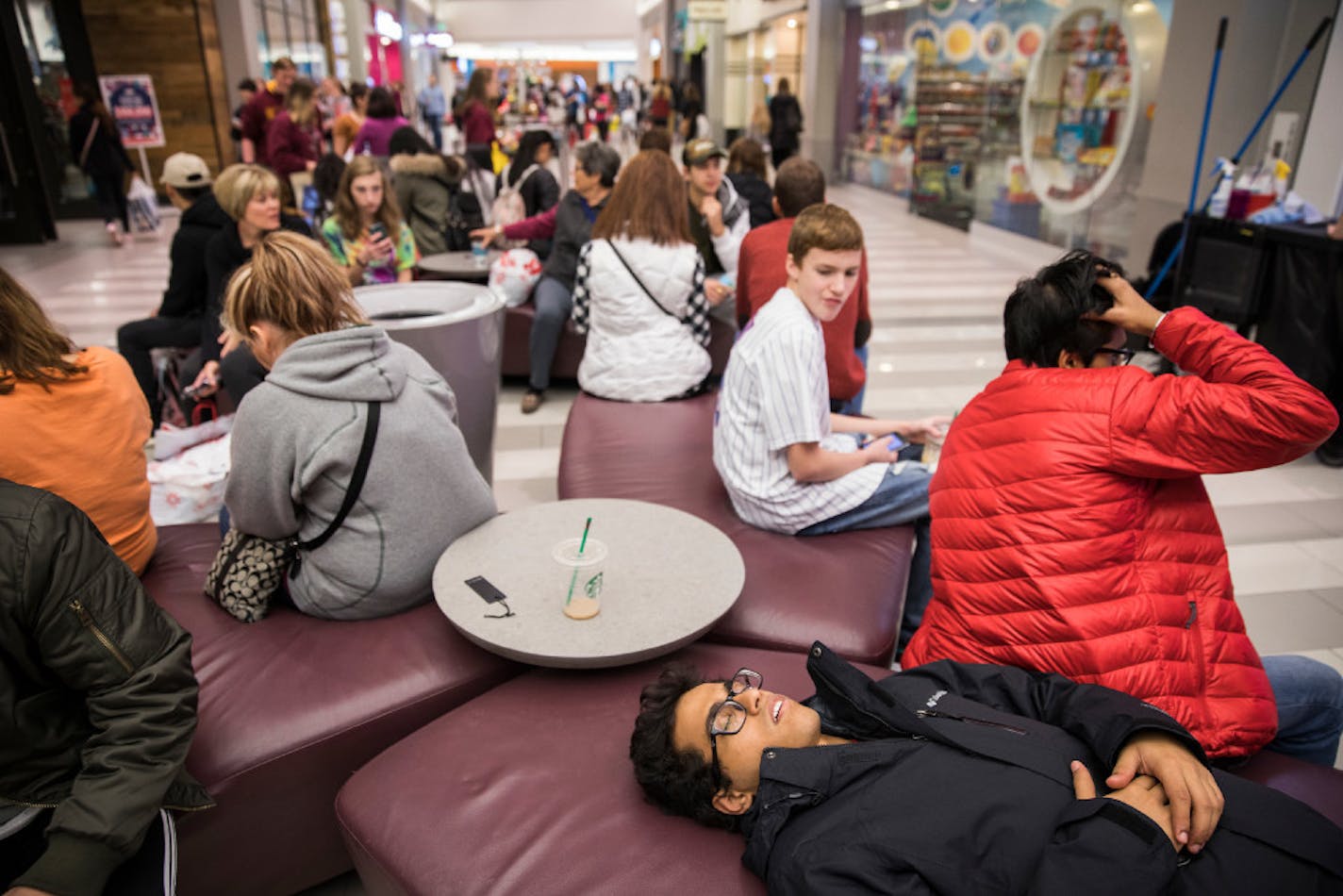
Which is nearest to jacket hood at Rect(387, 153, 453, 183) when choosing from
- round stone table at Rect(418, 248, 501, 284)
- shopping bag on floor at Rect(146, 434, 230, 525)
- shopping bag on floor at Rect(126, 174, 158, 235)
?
round stone table at Rect(418, 248, 501, 284)

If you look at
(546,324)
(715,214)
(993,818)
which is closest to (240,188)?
(546,324)

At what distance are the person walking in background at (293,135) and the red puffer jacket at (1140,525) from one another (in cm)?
808

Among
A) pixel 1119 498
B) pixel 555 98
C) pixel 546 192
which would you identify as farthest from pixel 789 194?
pixel 555 98

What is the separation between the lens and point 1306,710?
1.79m

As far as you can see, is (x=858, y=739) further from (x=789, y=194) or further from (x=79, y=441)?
(x=789, y=194)

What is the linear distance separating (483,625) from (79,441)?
3.42 ft

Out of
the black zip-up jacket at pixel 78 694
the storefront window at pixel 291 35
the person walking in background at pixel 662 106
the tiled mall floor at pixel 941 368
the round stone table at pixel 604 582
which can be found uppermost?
the storefront window at pixel 291 35

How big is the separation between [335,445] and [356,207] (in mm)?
2937

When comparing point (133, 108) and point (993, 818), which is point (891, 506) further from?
point (133, 108)

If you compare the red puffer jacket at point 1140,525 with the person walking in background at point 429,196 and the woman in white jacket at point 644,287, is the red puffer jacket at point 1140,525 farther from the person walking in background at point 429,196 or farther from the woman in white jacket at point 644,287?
the person walking in background at point 429,196

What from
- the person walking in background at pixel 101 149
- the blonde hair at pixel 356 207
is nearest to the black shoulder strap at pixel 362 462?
the blonde hair at pixel 356 207

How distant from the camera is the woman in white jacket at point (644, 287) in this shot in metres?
3.79

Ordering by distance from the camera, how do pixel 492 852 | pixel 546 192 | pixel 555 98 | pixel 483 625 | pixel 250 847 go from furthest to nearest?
pixel 555 98 < pixel 546 192 < pixel 483 625 < pixel 250 847 < pixel 492 852

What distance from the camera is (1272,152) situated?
5.73 meters
